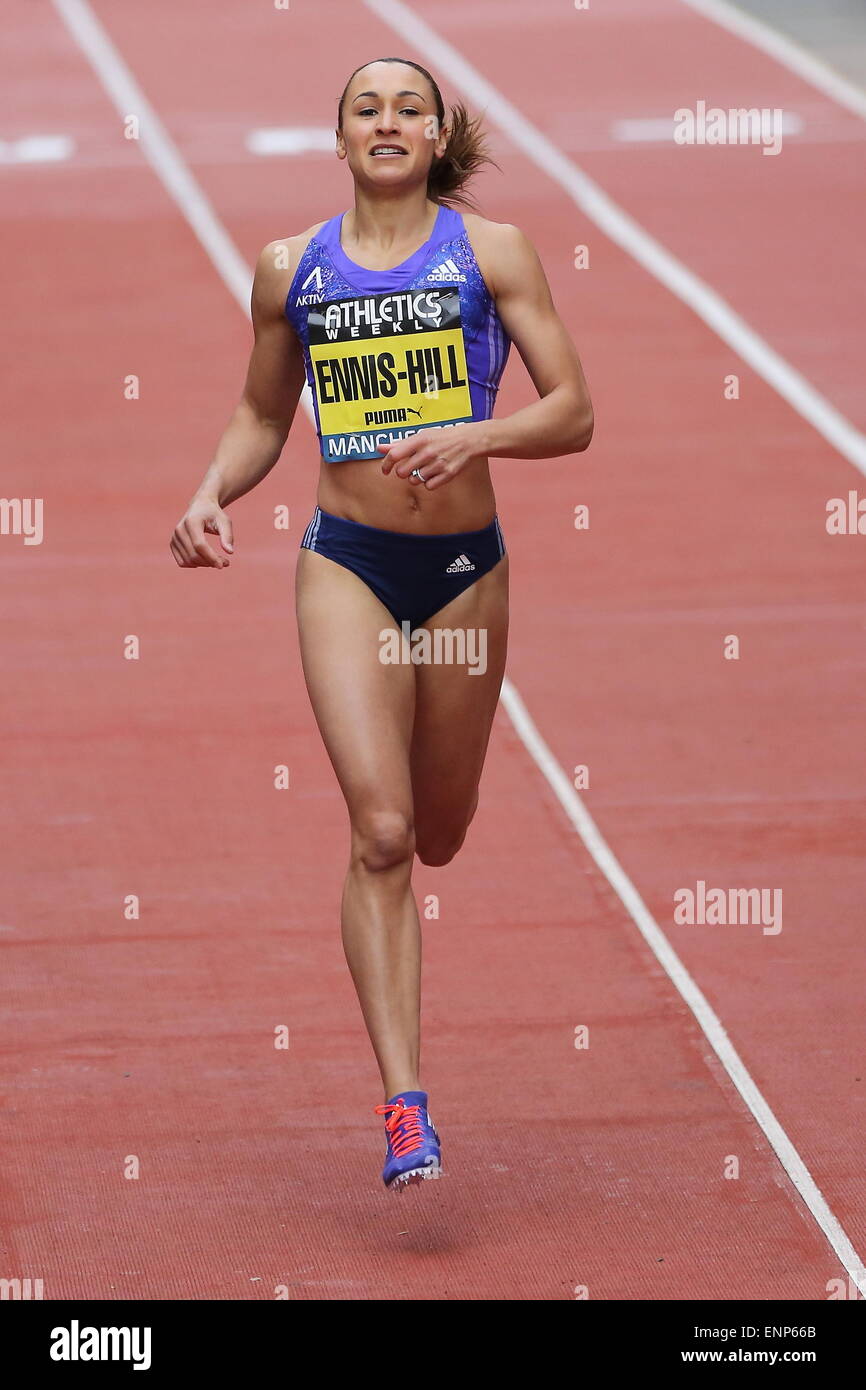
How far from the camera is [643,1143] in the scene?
20.3 feet

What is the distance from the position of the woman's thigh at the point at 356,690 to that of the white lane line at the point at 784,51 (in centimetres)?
1639

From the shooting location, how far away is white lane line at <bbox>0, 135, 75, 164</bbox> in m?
19.9

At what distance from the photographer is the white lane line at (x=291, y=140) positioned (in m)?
20.1

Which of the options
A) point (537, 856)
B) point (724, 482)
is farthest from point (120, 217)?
point (537, 856)

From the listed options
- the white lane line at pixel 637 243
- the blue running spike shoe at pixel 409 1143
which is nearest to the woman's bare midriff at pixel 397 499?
the blue running spike shoe at pixel 409 1143

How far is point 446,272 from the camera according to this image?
18.2ft

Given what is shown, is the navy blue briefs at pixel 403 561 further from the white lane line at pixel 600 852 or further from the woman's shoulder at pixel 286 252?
the white lane line at pixel 600 852

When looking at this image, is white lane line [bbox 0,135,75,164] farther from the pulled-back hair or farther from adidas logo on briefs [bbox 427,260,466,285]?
adidas logo on briefs [bbox 427,260,466,285]

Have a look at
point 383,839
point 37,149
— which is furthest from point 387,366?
point 37,149

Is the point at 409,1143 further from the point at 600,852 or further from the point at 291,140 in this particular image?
the point at 291,140

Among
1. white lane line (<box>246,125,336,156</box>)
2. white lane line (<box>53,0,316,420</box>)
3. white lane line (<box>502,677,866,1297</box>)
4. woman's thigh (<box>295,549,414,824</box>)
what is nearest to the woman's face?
woman's thigh (<box>295,549,414,824</box>)

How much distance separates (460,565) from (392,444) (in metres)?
0.47

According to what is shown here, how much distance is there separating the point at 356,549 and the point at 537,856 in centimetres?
307

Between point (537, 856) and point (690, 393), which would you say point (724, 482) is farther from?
point (537, 856)
